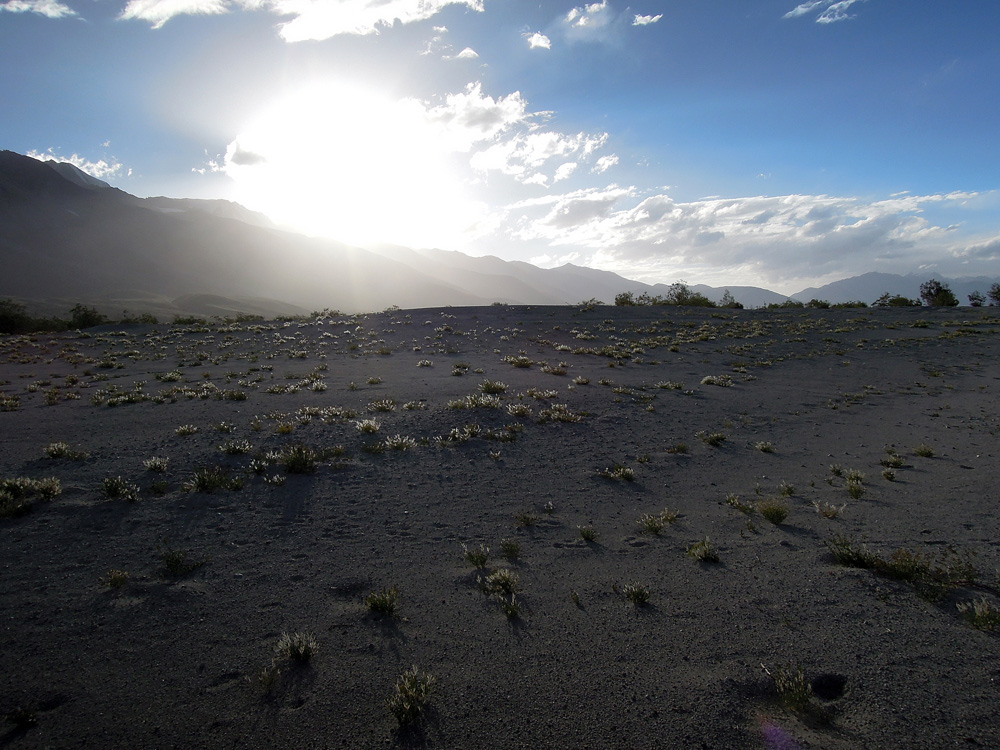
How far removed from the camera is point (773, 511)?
746cm

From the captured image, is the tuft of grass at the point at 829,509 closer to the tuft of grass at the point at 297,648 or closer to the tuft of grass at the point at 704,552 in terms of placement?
the tuft of grass at the point at 704,552

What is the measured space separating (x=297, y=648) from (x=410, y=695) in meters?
1.33

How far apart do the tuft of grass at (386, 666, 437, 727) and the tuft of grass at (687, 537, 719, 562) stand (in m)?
3.97

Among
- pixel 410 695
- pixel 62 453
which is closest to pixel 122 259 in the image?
pixel 62 453

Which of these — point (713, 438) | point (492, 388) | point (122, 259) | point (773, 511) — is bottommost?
point (773, 511)

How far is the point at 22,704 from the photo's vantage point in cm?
387

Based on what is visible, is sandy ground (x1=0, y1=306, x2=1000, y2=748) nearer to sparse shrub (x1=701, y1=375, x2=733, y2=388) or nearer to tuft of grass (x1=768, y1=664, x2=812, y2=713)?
tuft of grass (x1=768, y1=664, x2=812, y2=713)

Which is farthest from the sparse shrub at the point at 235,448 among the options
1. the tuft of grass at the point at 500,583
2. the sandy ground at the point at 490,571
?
the tuft of grass at the point at 500,583

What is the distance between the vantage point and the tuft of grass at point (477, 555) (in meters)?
6.14

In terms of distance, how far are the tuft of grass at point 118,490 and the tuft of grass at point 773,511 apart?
1035cm

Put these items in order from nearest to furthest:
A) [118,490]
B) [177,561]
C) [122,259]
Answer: [177,561]
[118,490]
[122,259]

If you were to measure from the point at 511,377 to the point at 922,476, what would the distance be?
492 inches

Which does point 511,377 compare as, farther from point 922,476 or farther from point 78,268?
point 78,268

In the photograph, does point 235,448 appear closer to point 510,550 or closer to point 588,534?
point 510,550
